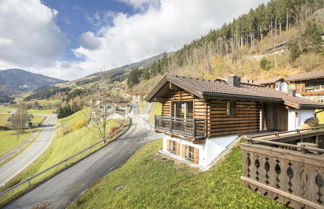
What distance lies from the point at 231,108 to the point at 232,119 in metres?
0.79

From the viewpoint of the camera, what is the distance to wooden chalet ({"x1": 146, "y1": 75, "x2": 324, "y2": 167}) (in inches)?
400

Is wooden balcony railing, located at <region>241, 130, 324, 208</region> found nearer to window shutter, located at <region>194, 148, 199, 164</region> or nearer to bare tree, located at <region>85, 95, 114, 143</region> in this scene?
window shutter, located at <region>194, 148, 199, 164</region>

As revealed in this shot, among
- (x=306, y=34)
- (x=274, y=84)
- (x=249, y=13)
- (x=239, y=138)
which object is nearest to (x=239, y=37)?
(x=249, y=13)

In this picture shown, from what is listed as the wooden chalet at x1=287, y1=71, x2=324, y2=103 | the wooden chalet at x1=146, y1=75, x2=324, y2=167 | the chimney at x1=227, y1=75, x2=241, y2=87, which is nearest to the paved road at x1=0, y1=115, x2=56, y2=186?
the wooden chalet at x1=146, y1=75, x2=324, y2=167

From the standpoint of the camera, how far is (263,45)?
65125 millimetres

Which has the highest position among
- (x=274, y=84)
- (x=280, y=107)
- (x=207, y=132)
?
(x=274, y=84)

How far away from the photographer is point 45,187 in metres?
13.6

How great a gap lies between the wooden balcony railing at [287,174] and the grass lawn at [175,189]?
1.66ft

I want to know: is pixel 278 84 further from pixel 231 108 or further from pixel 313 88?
pixel 231 108

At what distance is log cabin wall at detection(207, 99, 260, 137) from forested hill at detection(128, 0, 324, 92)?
39.8 metres

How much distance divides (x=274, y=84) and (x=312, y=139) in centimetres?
2488

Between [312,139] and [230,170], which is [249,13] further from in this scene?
[230,170]

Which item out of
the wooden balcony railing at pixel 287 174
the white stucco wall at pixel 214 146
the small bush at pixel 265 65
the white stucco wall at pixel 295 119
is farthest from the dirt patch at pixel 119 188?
the small bush at pixel 265 65

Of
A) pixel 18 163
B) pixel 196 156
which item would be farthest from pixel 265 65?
pixel 18 163
